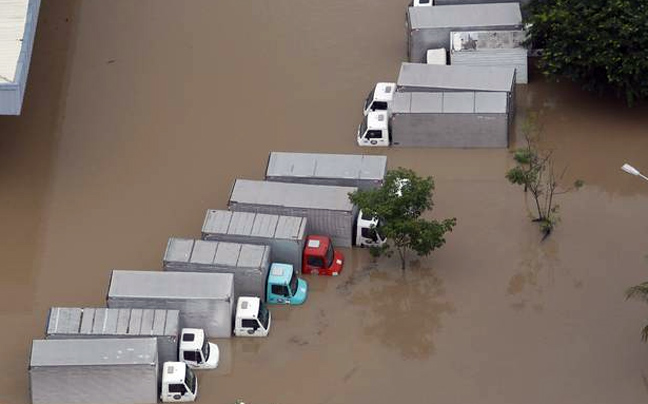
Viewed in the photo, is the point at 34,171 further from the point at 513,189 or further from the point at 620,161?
the point at 620,161

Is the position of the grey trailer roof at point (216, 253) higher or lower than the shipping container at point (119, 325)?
higher

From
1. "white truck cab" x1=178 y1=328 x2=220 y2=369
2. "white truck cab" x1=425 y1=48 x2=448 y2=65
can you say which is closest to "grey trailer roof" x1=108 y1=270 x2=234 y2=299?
"white truck cab" x1=178 y1=328 x2=220 y2=369

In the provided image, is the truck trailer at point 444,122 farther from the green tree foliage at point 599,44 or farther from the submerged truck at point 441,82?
the green tree foliage at point 599,44

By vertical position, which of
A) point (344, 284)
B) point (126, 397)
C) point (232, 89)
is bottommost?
point (126, 397)

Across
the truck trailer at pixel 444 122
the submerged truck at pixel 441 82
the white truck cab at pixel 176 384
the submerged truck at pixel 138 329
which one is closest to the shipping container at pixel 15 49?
the submerged truck at pixel 138 329

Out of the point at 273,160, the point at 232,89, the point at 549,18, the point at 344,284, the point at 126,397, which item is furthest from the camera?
the point at 232,89

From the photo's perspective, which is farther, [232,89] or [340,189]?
[232,89]

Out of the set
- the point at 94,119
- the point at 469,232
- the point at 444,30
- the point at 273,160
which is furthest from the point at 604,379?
the point at 94,119
